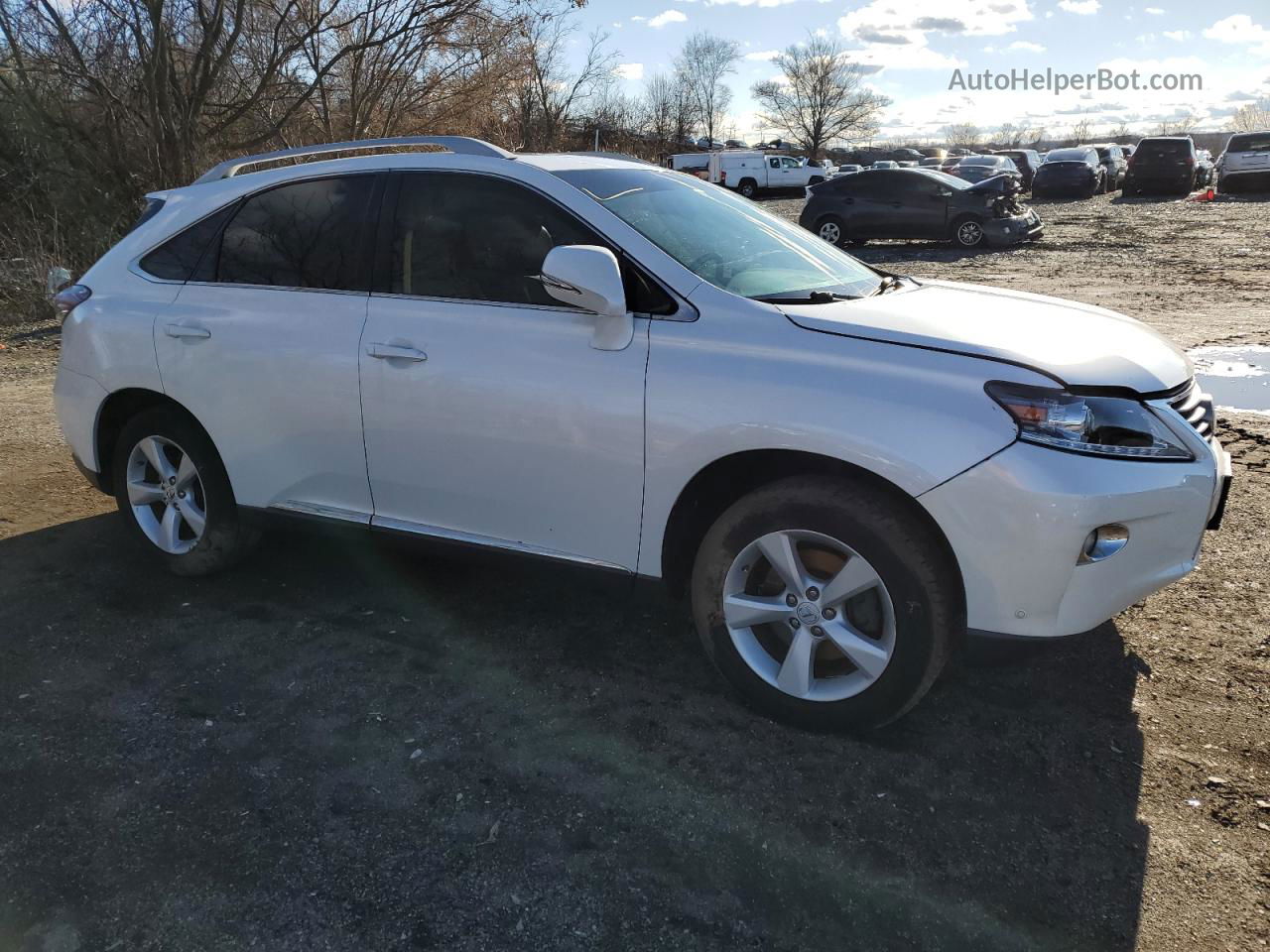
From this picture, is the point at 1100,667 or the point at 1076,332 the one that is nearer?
the point at 1076,332

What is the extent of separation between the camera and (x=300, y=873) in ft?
8.13

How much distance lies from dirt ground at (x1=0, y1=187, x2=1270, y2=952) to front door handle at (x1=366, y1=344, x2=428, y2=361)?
3.08 feet

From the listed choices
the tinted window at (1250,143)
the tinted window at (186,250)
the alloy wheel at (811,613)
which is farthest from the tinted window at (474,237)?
the tinted window at (1250,143)

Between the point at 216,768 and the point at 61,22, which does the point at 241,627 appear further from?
the point at 61,22

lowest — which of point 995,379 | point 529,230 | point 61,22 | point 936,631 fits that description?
point 936,631

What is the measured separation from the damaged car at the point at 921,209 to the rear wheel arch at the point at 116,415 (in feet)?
54.4

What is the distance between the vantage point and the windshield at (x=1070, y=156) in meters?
30.9

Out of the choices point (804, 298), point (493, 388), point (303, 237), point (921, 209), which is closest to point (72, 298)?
point (303, 237)

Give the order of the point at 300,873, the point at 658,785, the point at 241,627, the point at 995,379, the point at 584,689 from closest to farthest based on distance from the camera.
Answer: the point at 300,873 → the point at 995,379 → the point at 658,785 → the point at 584,689 → the point at 241,627

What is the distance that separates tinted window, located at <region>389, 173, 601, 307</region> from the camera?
3.36m

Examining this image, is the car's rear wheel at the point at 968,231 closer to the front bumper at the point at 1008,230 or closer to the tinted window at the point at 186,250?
the front bumper at the point at 1008,230

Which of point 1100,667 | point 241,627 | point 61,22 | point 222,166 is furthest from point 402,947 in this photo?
point 61,22

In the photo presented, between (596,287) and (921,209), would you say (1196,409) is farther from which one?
(921,209)

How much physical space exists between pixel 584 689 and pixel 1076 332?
205cm
